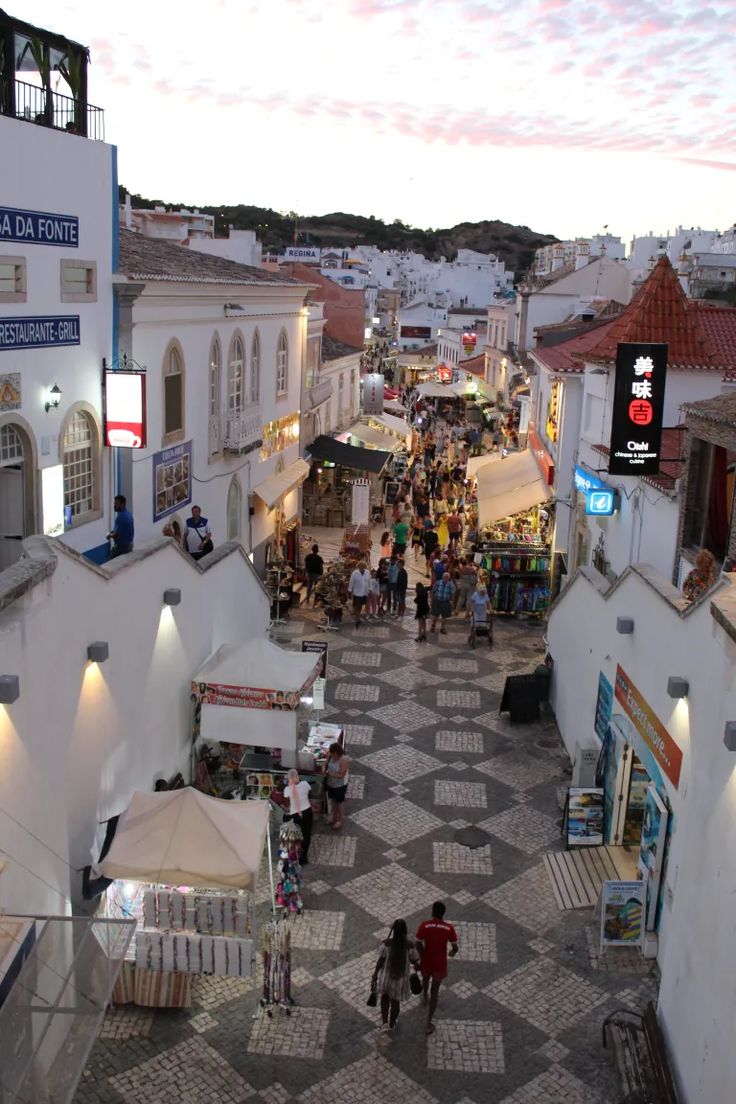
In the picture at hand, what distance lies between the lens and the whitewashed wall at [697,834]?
8.09 meters

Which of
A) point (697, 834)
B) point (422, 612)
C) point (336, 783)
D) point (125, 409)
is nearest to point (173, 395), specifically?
point (125, 409)

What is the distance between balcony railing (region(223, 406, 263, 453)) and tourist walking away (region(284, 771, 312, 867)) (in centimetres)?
→ 1010

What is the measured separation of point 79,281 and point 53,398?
71.4 inches

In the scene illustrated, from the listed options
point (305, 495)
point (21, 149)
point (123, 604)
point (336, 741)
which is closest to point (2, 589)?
point (123, 604)

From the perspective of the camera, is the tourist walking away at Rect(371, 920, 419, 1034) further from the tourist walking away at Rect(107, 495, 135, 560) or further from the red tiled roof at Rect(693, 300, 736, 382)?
the red tiled roof at Rect(693, 300, 736, 382)

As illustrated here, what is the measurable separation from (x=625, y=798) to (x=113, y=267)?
10480 millimetres

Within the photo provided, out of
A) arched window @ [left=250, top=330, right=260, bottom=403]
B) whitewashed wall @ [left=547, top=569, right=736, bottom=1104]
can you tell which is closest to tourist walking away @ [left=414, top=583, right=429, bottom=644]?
arched window @ [left=250, top=330, right=260, bottom=403]

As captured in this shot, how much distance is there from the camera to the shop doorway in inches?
512

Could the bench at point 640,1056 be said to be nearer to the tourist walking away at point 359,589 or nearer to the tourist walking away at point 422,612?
the tourist walking away at point 422,612

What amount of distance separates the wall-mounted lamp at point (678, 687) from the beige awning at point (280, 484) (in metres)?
15.5

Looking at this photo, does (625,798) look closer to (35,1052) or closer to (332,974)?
(332,974)

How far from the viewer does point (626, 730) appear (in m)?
12.5

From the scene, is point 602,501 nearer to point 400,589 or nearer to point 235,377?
point 400,589

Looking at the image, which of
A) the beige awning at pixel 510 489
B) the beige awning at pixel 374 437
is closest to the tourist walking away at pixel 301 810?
the beige awning at pixel 510 489
